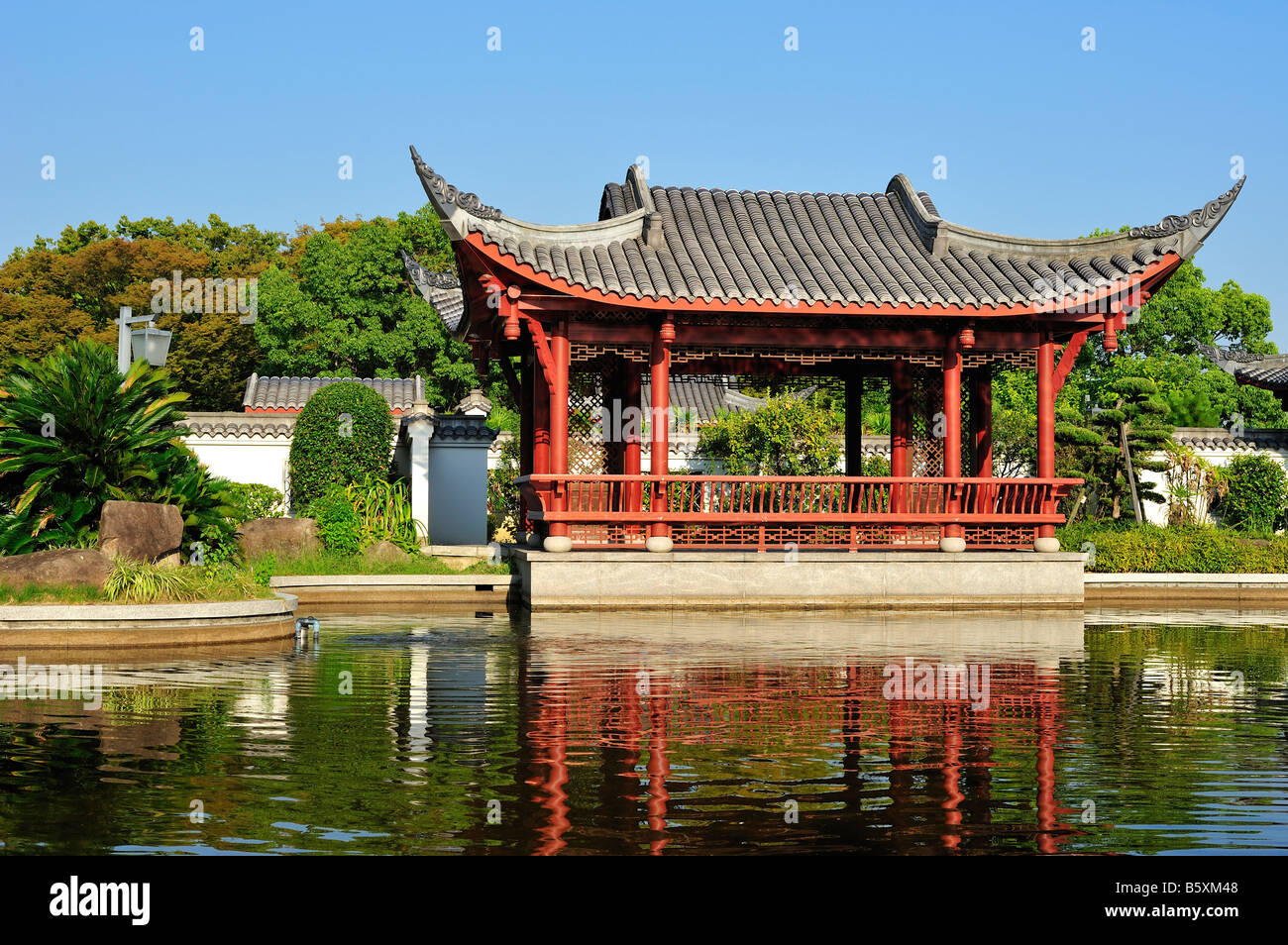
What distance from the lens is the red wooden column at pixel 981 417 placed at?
1937cm

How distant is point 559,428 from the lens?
54.3 feet

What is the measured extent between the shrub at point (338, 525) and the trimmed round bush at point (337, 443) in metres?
1.46

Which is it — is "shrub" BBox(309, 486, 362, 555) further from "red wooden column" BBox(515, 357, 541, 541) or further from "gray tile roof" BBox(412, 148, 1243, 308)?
"gray tile roof" BBox(412, 148, 1243, 308)

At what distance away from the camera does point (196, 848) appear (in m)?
5.05

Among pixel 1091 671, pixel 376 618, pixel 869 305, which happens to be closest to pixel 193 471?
pixel 376 618

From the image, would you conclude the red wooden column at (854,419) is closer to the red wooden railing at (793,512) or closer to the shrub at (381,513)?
the red wooden railing at (793,512)

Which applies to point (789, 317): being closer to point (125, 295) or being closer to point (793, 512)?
point (793, 512)

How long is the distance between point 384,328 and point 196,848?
122 ft

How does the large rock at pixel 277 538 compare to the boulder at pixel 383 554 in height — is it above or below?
above

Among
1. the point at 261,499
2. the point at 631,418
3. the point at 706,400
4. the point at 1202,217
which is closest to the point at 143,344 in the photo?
the point at 631,418

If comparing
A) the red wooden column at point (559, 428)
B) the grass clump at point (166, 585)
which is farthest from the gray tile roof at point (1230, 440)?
the grass clump at point (166, 585)

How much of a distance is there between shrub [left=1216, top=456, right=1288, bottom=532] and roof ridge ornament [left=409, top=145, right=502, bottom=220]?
17.5 metres

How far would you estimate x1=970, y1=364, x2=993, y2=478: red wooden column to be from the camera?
19.4 meters

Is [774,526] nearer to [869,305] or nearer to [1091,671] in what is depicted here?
[869,305]
